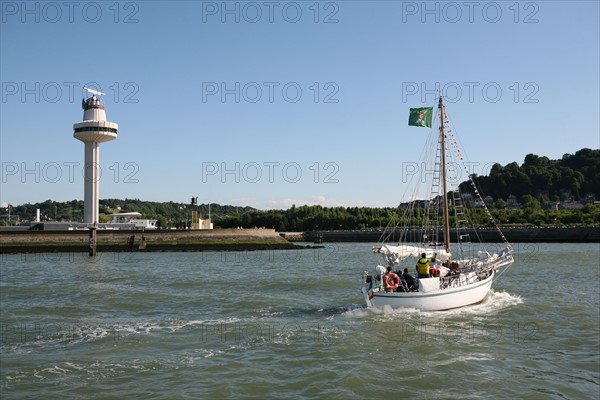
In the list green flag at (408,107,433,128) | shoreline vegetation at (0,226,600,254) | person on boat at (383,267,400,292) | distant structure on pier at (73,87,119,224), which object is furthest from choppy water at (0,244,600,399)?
distant structure on pier at (73,87,119,224)

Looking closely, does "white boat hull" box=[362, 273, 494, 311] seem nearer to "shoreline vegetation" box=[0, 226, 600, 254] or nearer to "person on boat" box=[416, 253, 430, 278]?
"person on boat" box=[416, 253, 430, 278]

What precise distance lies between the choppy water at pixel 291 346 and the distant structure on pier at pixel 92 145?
262ft

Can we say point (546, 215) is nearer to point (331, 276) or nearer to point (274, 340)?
point (331, 276)

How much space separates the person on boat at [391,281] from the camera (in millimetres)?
27406

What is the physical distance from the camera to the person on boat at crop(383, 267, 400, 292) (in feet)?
89.9

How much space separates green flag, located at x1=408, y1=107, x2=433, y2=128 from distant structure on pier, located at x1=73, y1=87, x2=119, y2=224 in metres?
91.9

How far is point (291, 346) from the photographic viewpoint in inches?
821

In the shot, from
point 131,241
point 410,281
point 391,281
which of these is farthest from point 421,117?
point 131,241

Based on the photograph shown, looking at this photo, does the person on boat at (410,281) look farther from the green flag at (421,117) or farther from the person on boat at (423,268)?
the green flag at (421,117)

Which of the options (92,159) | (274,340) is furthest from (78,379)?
(92,159)

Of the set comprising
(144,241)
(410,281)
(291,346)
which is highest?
(410,281)

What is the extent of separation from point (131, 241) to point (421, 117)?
74.5 metres

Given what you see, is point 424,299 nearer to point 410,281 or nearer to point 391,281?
point 410,281

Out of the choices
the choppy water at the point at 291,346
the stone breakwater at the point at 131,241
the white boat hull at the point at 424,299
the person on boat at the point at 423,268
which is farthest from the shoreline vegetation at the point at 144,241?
the person on boat at the point at 423,268
